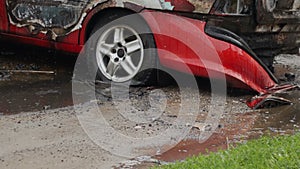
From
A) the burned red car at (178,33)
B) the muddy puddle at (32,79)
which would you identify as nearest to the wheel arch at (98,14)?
the burned red car at (178,33)

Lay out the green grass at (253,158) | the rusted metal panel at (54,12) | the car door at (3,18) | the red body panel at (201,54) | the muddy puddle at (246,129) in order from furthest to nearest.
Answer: the car door at (3,18), the rusted metal panel at (54,12), the red body panel at (201,54), the muddy puddle at (246,129), the green grass at (253,158)

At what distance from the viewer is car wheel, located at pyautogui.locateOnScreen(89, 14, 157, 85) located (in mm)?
5613

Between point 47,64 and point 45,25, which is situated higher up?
point 45,25

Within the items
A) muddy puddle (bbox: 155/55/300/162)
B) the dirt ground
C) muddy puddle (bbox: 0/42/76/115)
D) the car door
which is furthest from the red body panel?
the car door

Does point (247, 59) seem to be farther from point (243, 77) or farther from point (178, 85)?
point (178, 85)

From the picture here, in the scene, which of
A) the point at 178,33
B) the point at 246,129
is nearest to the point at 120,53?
the point at 178,33

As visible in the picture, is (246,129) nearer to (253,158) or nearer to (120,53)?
(253,158)

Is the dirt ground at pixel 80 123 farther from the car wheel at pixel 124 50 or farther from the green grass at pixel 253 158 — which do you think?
the green grass at pixel 253 158

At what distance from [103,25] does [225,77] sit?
141 centimetres

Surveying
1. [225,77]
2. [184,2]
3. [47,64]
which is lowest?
[47,64]

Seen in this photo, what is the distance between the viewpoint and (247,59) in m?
5.21

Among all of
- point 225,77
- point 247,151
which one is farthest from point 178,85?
point 247,151

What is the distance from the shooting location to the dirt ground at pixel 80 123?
389 centimetres

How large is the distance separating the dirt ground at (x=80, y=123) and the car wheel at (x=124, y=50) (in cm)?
16
